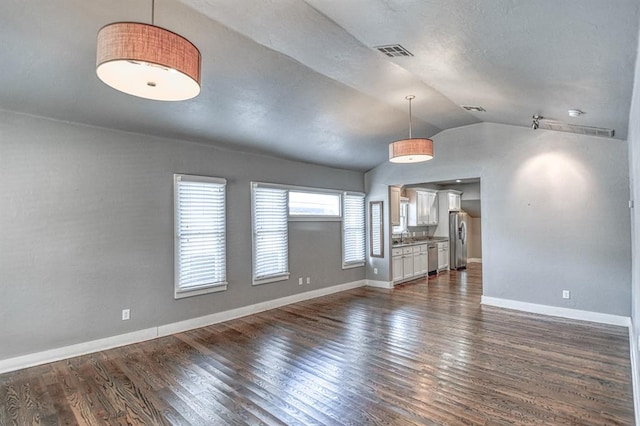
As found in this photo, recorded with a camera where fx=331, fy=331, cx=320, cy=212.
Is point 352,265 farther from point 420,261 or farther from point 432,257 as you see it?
point 432,257

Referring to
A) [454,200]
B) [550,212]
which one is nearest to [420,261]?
[454,200]

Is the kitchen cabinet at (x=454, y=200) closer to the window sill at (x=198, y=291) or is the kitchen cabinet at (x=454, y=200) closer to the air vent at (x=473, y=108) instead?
the air vent at (x=473, y=108)

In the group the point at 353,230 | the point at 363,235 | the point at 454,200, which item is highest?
the point at 454,200

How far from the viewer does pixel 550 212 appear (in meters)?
5.37

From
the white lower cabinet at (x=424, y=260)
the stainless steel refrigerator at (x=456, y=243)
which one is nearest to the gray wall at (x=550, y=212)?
the white lower cabinet at (x=424, y=260)

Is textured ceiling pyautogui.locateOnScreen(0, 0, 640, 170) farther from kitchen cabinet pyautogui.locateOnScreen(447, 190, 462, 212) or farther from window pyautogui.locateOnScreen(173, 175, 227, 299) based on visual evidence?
kitchen cabinet pyautogui.locateOnScreen(447, 190, 462, 212)

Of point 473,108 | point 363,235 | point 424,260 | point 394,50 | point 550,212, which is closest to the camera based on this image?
point 394,50

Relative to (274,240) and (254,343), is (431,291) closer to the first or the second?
(274,240)

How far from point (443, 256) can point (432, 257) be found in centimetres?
75

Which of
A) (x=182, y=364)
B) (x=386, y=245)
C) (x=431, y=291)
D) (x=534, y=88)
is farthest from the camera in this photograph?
(x=386, y=245)

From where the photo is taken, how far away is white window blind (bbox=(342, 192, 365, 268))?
7.45 meters

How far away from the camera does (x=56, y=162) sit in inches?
148

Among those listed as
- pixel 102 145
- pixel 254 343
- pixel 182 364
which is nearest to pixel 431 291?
pixel 254 343

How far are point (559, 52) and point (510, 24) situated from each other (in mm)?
553
